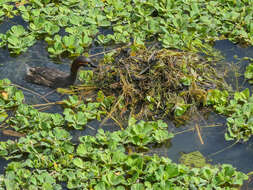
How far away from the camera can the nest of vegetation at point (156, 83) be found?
568 cm

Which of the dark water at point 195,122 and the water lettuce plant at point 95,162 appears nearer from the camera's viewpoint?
the water lettuce plant at point 95,162

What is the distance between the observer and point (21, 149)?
4.88 meters

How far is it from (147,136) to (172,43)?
6.22 ft

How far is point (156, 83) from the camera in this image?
5.82 metres

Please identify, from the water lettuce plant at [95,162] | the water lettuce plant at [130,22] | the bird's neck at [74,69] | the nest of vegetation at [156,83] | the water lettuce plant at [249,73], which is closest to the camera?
the water lettuce plant at [95,162]

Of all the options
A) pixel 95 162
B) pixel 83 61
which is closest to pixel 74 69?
pixel 83 61

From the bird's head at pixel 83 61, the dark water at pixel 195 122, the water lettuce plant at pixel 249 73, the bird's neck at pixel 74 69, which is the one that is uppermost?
the bird's head at pixel 83 61

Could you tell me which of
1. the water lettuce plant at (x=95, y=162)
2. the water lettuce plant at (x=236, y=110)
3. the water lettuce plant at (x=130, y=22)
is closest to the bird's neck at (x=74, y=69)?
the water lettuce plant at (x=130, y=22)

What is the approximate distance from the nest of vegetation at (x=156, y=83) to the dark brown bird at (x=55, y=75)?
0.96ft

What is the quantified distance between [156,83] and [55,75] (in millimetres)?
1336

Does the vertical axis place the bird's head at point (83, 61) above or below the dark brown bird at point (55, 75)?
above

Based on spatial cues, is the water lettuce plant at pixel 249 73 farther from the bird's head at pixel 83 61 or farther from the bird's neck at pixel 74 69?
the bird's neck at pixel 74 69

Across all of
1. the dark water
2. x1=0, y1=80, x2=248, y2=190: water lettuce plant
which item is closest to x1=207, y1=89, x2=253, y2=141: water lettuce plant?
the dark water

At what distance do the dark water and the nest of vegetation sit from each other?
0.27 m
